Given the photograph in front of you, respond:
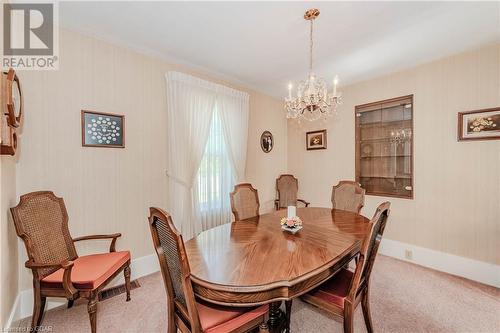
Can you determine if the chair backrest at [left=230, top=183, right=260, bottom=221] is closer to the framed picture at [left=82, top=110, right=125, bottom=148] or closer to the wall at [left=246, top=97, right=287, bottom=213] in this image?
the wall at [left=246, top=97, right=287, bottom=213]

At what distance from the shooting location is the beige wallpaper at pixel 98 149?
1963 mm

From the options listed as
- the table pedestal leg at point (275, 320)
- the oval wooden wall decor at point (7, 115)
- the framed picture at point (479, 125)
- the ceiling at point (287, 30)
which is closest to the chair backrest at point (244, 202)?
the table pedestal leg at point (275, 320)

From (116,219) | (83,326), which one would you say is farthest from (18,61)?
(83,326)

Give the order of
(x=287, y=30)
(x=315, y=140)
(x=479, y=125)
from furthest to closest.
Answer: (x=315, y=140), (x=479, y=125), (x=287, y=30)

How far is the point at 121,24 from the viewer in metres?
2.09

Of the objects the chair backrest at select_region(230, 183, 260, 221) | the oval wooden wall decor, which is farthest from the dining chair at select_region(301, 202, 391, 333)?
the oval wooden wall decor

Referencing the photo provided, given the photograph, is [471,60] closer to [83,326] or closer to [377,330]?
[377,330]

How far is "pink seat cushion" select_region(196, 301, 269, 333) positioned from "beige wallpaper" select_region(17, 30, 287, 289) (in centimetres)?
166

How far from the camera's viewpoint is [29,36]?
1.94 m

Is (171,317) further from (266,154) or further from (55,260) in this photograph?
(266,154)

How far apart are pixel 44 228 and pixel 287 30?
2.92 meters

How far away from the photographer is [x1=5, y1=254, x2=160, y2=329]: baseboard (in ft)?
5.69

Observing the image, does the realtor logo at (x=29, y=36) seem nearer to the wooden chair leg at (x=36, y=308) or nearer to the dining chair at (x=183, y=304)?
the wooden chair leg at (x=36, y=308)

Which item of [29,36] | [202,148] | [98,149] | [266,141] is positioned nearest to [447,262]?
[266,141]
